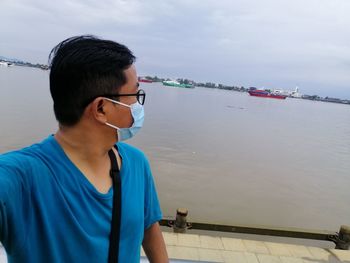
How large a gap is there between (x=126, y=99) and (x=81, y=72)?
0.21 meters

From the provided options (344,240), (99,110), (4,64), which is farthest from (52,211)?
(4,64)

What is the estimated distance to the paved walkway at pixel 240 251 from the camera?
4.50 m

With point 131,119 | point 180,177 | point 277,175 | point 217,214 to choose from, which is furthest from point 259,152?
point 131,119

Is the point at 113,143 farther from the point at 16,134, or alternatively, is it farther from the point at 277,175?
the point at 16,134

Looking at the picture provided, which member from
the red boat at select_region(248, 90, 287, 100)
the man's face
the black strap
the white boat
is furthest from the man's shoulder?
the white boat

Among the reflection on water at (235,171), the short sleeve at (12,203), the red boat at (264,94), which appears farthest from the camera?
the red boat at (264,94)

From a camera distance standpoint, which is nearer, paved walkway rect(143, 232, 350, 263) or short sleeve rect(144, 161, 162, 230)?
short sleeve rect(144, 161, 162, 230)

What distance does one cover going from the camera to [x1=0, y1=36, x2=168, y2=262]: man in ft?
3.59

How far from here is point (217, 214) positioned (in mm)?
8477

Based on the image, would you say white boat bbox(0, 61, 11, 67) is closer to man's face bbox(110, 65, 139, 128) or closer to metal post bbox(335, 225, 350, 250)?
metal post bbox(335, 225, 350, 250)

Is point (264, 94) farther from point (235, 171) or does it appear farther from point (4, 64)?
point (235, 171)

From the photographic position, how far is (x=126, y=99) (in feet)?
4.44

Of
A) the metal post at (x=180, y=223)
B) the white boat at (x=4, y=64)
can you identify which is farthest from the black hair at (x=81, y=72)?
the white boat at (x=4, y=64)

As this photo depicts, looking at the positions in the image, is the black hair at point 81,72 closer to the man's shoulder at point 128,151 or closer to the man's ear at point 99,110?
the man's ear at point 99,110
